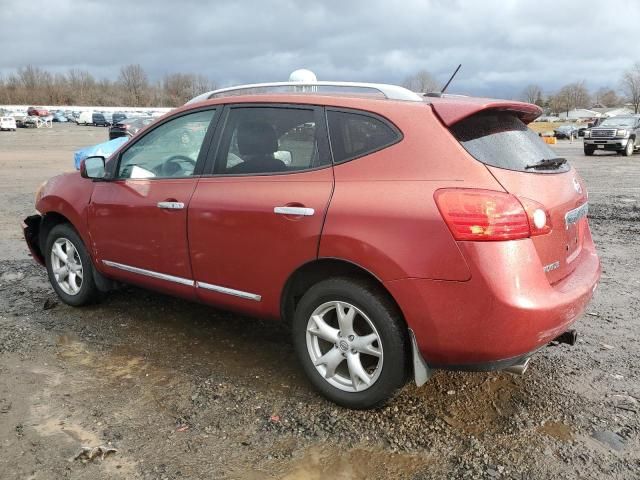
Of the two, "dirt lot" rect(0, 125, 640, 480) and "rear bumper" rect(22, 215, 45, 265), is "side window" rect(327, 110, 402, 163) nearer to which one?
"dirt lot" rect(0, 125, 640, 480)

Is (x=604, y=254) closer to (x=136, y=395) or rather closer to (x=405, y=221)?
(x=405, y=221)

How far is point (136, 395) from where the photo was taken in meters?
3.41

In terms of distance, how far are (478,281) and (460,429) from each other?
93 cm

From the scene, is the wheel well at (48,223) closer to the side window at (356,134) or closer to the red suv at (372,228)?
the red suv at (372,228)

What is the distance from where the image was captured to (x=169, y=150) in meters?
4.19

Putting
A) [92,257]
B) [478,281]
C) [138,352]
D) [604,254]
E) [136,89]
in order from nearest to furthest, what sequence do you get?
[478,281] < [138,352] < [92,257] < [604,254] < [136,89]

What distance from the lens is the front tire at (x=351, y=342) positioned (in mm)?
2939

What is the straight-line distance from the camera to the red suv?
2.71 m

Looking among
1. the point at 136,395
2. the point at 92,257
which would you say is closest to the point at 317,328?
the point at 136,395

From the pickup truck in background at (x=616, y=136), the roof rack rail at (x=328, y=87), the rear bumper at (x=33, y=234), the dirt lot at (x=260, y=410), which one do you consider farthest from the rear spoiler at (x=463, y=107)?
the pickup truck in background at (x=616, y=136)

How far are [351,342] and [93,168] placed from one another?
8.85 feet

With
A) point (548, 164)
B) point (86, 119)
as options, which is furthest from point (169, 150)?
point (86, 119)

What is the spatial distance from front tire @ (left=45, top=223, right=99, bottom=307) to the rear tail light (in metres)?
3.23

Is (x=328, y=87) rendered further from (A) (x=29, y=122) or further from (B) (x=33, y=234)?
(A) (x=29, y=122)
